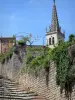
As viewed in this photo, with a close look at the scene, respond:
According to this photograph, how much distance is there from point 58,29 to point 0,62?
61809 millimetres

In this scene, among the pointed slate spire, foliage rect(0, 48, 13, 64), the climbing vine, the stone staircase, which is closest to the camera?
the climbing vine

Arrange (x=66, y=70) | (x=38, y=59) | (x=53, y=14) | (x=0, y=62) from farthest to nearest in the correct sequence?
(x=53, y=14), (x=0, y=62), (x=38, y=59), (x=66, y=70)

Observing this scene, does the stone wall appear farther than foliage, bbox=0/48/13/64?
No

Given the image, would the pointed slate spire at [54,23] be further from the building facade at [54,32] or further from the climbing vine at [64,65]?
the climbing vine at [64,65]

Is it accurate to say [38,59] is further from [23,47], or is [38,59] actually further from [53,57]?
[23,47]

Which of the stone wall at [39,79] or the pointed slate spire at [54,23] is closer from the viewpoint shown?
the stone wall at [39,79]

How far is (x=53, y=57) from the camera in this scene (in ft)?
42.8

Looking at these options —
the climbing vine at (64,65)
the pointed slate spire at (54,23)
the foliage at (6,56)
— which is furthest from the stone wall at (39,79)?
the pointed slate spire at (54,23)

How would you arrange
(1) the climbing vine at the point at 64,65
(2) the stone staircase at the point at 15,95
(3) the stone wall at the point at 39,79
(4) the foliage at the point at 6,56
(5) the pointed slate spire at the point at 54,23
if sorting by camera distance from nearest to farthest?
(1) the climbing vine at the point at 64,65
(3) the stone wall at the point at 39,79
(2) the stone staircase at the point at 15,95
(4) the foliage at the point at 6,56
(5) the pointed slate spire at the point at 54,23

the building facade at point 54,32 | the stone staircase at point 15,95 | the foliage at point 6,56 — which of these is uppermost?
the building facade at point 54,32

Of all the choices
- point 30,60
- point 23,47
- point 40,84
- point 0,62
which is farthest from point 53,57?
point 0,62

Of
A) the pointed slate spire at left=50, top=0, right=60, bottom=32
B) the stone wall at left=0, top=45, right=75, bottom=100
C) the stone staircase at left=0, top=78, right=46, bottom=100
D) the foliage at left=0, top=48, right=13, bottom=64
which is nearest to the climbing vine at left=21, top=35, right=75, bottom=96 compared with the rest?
the stone wall at left=0, top=45, right=75, bottom=100

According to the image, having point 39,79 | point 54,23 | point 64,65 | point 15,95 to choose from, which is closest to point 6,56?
point 39,79

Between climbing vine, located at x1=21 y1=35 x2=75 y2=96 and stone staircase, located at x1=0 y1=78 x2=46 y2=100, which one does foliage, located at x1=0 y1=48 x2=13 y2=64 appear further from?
climbing vine, located at x1=21 y1=35 x2=75 y2=96
